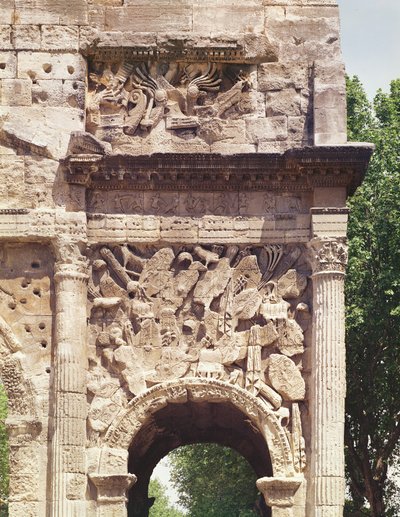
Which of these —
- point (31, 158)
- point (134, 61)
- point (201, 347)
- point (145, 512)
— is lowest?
point (145, 512)

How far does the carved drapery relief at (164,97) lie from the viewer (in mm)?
20625

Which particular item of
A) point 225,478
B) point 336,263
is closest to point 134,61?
point 336,263

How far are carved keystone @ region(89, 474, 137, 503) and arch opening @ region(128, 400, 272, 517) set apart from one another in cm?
82

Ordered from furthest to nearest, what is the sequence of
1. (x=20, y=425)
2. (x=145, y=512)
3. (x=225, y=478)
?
(x=225, y=478) → (x=145, y=512) → (x=20, y=425)

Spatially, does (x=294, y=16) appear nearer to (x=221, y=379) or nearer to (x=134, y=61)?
(x=134, y=61)

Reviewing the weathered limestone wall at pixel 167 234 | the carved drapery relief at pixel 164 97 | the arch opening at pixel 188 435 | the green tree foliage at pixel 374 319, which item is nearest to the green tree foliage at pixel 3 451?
the green tree foliage at pixel 374 319

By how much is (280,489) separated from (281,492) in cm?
4

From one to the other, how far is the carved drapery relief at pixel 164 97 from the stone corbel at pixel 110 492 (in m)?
4.26

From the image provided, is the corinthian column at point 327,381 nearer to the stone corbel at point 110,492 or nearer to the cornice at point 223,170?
the cornice at point 223,170

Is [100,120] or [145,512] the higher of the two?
[100,120]

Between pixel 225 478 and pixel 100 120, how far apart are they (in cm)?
1651

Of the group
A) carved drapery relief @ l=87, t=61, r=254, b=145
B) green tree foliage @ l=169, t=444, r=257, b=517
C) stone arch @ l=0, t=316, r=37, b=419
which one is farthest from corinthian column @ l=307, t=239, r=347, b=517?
green tree foliage @ l=169, t=444, r=257, b=517

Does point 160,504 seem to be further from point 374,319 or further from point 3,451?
point 374,319

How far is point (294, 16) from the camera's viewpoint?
20812mm
